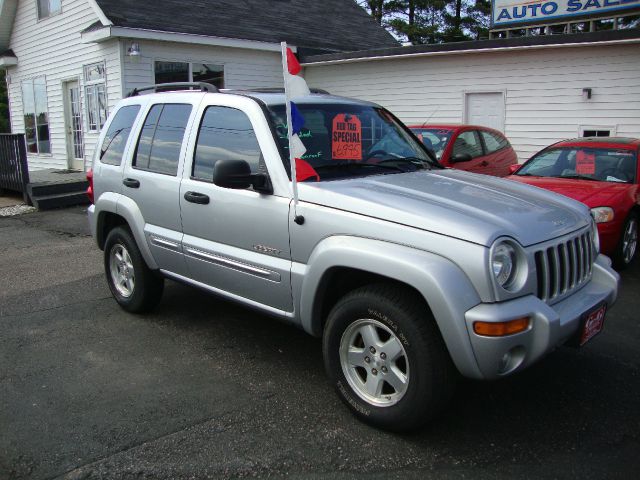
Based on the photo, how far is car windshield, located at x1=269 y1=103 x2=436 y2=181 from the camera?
151 inches

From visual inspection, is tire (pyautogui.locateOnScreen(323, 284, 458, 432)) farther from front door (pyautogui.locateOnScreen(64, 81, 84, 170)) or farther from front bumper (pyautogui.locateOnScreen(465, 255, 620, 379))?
front door (pyautogui.locateOnScreen(64, 81, 84, 170))

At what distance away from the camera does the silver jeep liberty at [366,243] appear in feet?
9.51

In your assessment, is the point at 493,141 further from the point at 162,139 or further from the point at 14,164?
the point at 14,164

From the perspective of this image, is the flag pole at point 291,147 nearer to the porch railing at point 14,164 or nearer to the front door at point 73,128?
the porch railing at point 14,164

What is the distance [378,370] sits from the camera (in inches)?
129

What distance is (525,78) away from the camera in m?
12.2

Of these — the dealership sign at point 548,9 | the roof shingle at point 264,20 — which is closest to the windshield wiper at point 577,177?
the dealership sign at point 548,9

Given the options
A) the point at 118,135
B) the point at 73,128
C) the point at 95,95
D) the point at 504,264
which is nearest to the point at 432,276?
the point at 504,264

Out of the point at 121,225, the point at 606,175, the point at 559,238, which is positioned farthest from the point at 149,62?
the point at 559,238

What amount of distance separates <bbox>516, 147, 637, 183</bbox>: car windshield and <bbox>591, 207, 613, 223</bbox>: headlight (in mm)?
990

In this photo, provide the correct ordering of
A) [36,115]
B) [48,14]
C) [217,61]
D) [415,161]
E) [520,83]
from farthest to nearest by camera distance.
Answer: [36,115] < [48,14] < [217,61] < [520,83] < [415,161]

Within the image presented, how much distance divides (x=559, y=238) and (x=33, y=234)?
8.64 metres

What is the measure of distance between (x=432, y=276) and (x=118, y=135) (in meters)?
3.54

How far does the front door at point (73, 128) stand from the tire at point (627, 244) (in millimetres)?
13173
